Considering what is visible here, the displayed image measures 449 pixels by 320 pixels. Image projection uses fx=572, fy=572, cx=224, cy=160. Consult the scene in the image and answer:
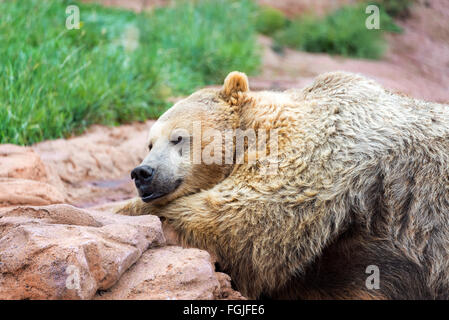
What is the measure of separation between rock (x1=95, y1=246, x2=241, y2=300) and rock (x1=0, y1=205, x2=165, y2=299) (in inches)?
2.3

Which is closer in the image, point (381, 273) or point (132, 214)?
point (381, 273)

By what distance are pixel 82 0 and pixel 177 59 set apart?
13.1ft

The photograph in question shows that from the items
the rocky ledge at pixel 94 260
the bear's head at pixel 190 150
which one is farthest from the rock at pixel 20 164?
the bear's head at pixel 190 150

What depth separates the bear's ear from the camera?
170 inches

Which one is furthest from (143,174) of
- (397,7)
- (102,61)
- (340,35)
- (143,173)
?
(397,7)

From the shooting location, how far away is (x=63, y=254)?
9.73ft

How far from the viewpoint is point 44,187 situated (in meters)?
4.45

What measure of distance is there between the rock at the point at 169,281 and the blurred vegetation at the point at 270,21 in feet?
35.9

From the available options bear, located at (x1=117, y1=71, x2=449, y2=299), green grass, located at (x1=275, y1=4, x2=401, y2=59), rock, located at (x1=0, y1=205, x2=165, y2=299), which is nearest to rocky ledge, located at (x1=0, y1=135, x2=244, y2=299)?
rock, located at (x1=0, y1=205, x2=165, y2=299)

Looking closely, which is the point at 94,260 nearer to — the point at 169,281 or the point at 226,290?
the point at 169,281

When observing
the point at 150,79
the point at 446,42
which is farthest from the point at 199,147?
the point at 446,42

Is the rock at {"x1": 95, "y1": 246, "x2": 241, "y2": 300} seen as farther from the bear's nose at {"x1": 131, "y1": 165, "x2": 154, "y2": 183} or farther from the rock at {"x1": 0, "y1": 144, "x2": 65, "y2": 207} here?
the rock at {"x1": 0, "y1": 144, "x2": 65, "y2": 207}
